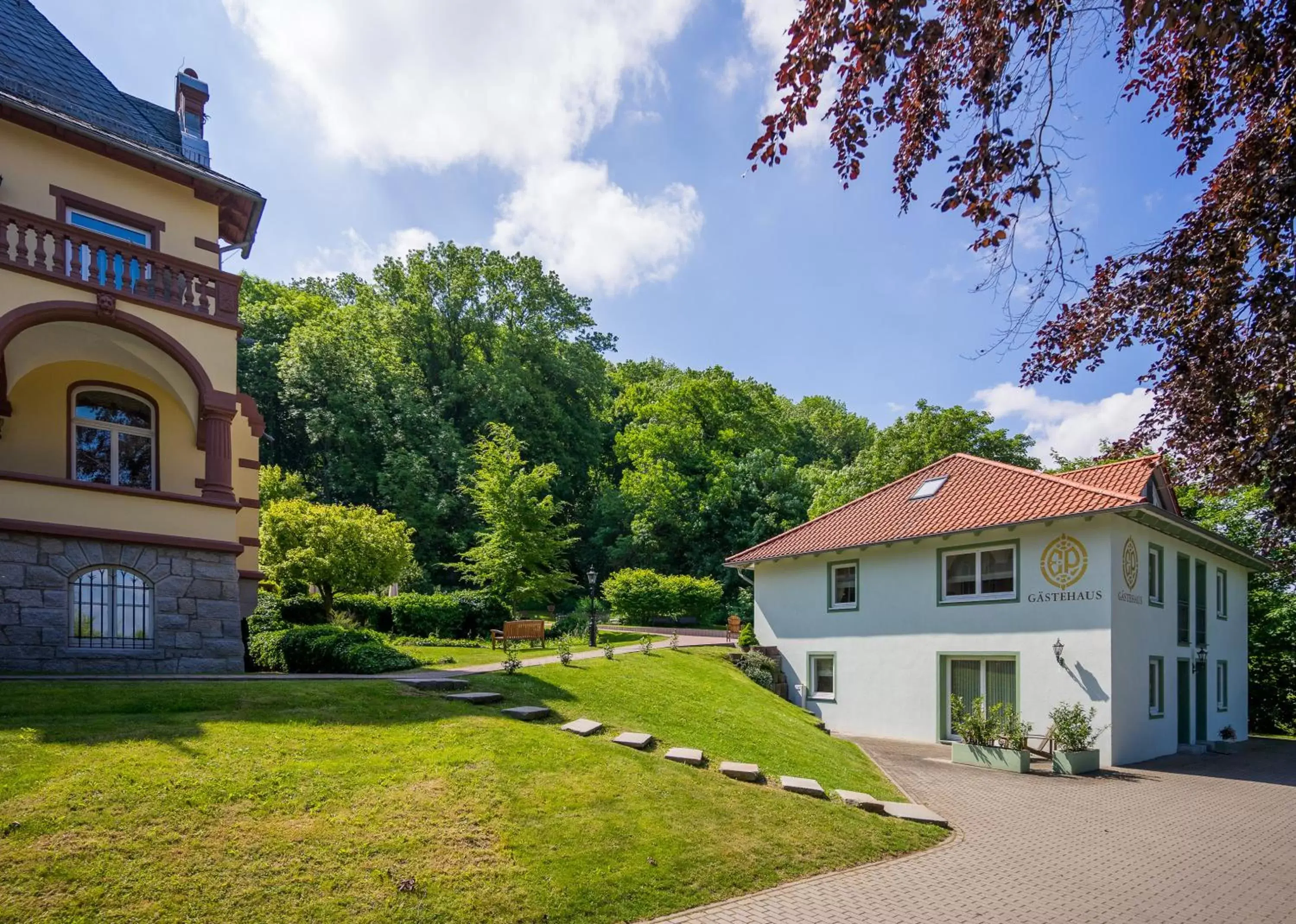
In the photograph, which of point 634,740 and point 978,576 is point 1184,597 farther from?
point 634,740

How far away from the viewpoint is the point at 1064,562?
16.3 metres

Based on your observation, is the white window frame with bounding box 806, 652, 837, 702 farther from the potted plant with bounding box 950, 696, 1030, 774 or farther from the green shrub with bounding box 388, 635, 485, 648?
the green shrub with bounding box 388, 635, 485, 648

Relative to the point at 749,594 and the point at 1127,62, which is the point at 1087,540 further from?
the point at 749,594

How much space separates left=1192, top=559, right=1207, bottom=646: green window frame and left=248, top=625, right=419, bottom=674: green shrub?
63.5 ft

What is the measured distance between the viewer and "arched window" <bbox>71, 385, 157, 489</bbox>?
491 inches

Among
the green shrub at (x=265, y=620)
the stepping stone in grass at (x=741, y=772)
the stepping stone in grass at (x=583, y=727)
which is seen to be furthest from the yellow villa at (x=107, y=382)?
the stepping stone in grass at (x=741, y=772)

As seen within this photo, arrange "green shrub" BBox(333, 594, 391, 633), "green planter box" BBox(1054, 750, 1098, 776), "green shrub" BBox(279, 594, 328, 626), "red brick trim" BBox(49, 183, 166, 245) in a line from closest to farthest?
"red brick trim" BBox(49, 183, 166, 245) < "green planter box" BBox(1054, 750, 1098, 776) < "green shrub" BBox(279, 594, 328, 626) < "green shrub" BBox(333, 594, 391, 633)

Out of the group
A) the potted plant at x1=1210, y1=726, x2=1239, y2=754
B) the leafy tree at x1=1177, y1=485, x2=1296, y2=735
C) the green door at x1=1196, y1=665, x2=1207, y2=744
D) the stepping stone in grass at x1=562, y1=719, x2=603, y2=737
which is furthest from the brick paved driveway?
the leafy tree at x1=1177, y1=485, x2=1296, y2=735

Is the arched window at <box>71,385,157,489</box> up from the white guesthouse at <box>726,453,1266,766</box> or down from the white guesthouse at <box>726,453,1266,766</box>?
up

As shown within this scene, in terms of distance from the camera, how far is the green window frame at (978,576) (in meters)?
17.2


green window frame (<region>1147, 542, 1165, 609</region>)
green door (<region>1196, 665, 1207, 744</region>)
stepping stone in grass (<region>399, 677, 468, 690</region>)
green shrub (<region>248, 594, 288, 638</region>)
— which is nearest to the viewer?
stepping stone in grass (<region>399, 677, 468, 690</region>)

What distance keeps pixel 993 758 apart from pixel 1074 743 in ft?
5.44

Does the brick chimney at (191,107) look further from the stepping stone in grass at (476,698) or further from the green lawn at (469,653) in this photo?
the stepping stone in grass at (476,698)

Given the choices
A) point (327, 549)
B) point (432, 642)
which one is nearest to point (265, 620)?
point (327, 549)
